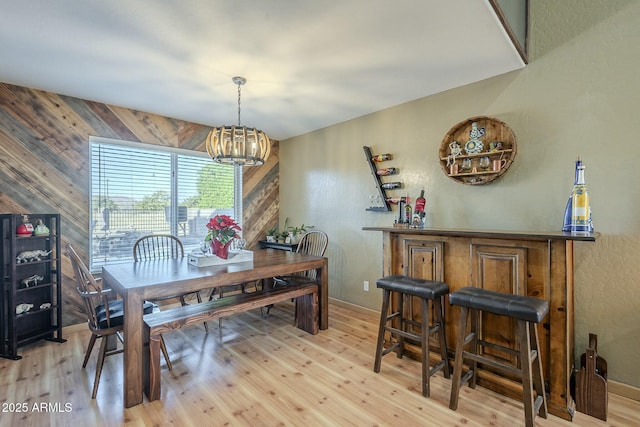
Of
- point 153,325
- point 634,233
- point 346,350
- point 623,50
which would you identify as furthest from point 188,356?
point 623,50

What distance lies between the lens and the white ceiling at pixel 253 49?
71.6 inches

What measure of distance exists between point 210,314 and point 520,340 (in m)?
2.17

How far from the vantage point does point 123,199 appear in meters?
3.64

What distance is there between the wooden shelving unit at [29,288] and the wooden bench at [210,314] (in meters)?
1.36

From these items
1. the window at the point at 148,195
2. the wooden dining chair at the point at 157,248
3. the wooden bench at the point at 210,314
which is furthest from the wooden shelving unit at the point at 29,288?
the wooden bench at the point at 210,314

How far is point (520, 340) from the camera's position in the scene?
1.73 metres

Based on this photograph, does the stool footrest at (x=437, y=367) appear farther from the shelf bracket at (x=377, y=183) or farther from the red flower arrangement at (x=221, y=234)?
the red flower arrangement at (x=221, y=234)

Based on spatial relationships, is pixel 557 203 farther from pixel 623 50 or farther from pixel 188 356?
pixel 188 356

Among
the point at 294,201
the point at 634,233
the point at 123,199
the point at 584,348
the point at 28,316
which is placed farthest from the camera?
Result: the point at 294,201

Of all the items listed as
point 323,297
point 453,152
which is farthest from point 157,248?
point 453,152

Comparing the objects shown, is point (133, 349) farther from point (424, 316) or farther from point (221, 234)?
point (424, 316)

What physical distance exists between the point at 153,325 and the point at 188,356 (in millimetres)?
742

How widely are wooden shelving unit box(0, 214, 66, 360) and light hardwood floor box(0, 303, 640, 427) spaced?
15cm

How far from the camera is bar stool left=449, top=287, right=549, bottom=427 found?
1680 mm
